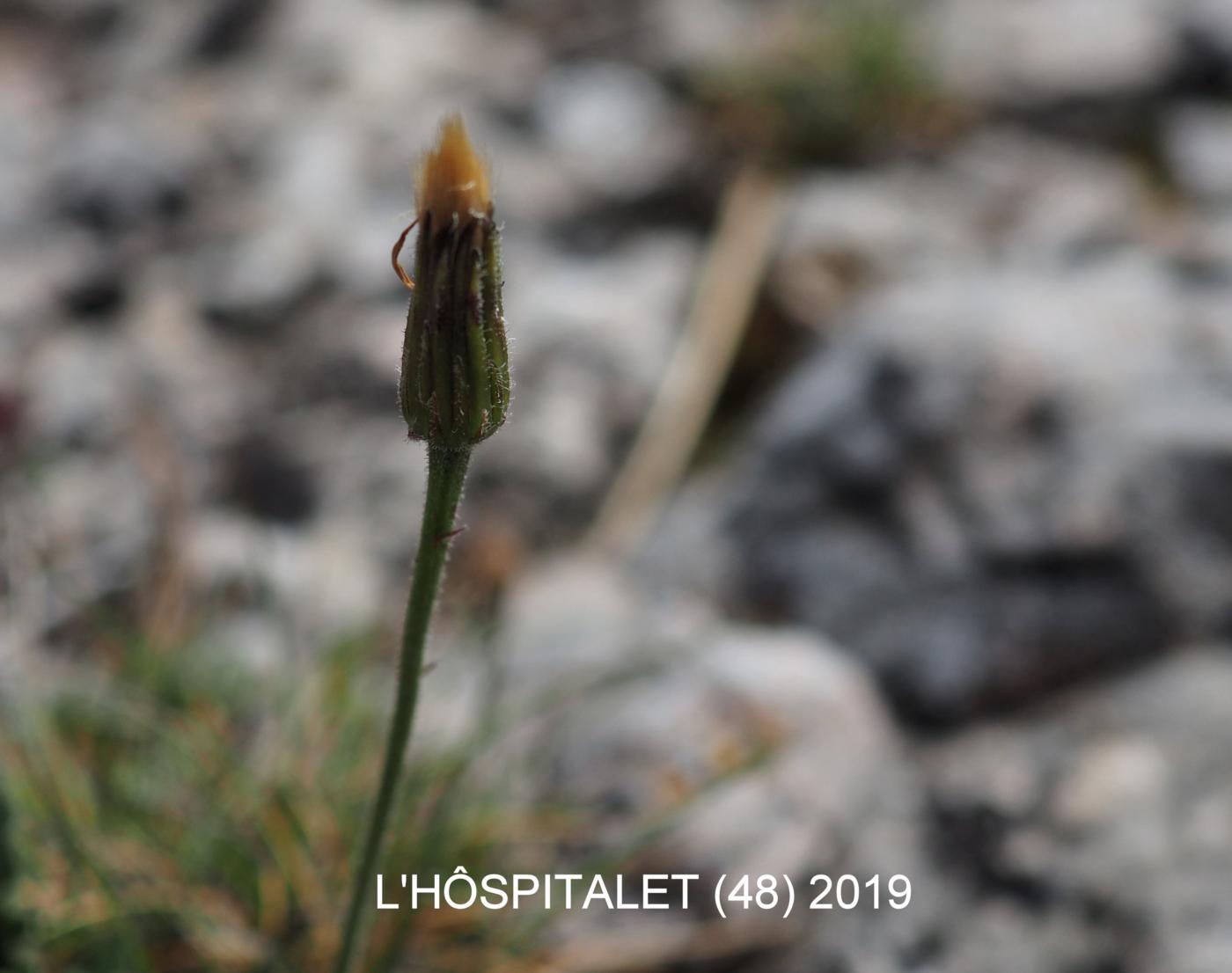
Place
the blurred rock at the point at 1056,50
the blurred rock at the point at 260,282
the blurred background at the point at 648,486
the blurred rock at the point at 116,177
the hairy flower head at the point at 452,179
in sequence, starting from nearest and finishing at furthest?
the hairy flower head at the point at 452,179, the blurred background at the point at 648,486, the blurred rock at the point at 260,282, the blurred rock at the point at 116,177, the blurred rock at the point at 1056,50

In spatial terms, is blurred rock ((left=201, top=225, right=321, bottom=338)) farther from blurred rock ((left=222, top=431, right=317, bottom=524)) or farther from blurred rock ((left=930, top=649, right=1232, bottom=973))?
blurred rock ((left=930, top=649, right=1232, bottom=973))

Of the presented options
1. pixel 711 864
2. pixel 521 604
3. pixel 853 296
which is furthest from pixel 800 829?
pixel 853 296

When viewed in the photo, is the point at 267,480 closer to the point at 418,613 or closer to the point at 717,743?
the point at 717,743

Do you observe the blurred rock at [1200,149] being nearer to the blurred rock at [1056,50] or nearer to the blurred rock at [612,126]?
the blurred rock at [1056,50]

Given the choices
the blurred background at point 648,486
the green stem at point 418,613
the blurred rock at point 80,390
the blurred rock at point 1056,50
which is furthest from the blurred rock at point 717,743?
the blurred rock at point 1056,50

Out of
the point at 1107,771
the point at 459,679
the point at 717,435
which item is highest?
the point at 717,435

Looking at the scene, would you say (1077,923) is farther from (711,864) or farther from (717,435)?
(717,435)
